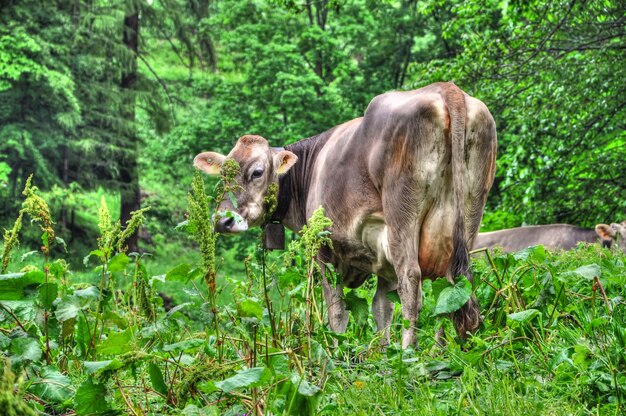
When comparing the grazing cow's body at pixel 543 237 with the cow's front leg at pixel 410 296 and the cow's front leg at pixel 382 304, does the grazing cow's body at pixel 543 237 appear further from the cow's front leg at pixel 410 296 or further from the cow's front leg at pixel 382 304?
the cow's front leg at pixel 410 296

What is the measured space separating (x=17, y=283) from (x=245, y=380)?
1.35 m

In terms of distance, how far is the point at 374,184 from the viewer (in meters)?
5.37

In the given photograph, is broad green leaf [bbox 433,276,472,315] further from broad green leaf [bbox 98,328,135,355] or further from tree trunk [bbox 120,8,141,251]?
tree trunk [bbox 120,8,141,251]

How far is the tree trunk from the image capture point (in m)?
24.0

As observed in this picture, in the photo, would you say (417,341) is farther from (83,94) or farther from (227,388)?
(83,94)

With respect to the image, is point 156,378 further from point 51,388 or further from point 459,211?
point 459,211

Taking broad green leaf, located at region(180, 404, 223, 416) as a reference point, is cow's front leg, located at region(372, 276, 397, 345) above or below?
below

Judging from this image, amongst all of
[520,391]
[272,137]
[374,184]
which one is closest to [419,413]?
[520,391]

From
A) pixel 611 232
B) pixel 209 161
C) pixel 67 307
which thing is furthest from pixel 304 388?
pixel 611 232

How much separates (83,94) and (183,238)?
29.4 feet

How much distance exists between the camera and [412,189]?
4.98 metres

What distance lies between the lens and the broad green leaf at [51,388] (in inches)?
127

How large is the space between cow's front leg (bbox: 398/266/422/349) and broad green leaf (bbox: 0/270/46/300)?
220 centimetres

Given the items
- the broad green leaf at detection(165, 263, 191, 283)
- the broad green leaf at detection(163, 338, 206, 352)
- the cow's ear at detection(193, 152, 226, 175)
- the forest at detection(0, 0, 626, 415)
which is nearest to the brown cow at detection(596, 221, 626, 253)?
the forest at detection(0, 0, 626, 415)
